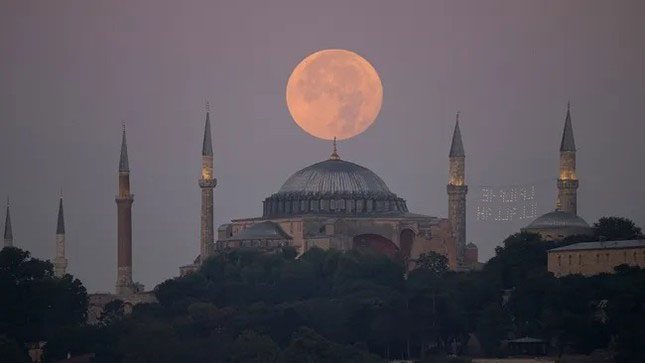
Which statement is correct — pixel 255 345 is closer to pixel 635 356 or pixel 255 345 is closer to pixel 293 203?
pixel 635 356

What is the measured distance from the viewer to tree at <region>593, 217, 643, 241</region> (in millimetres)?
109062

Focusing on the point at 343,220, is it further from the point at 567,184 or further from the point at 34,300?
the point at 34,300

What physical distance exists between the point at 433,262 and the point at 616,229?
8085mm

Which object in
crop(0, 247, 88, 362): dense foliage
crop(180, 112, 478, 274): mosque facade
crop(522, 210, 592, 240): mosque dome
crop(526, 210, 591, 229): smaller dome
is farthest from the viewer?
crop(180, 112, 478, 274): mosque facade

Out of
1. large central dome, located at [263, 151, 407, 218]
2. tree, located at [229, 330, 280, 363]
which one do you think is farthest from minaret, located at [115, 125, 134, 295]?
tree, located at [229, 330, 280, 363]

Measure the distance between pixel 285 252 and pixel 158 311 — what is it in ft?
35.0

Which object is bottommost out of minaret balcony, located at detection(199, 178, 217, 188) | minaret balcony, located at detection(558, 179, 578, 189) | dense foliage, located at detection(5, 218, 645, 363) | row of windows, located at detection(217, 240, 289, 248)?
dense foliage, located at detection(5, 218, 645, 363)

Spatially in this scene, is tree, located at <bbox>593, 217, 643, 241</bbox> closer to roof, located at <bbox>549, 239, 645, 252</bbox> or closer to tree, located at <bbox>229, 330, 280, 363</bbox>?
roof, located at <bbox>549, 239, 645, 252</bbox>

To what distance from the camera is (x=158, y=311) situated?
10762 cm

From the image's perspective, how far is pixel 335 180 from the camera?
12406 cm

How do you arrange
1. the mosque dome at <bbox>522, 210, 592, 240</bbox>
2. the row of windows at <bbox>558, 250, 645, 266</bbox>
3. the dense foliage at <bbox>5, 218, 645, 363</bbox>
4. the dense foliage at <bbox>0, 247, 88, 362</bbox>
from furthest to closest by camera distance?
the mosque dome at <bbox>522, 210, 592, 240</bbox>, the dense foliage at <bbox>0, 247, 88, 362</bbox>, the row of windows at <bbox>558, 250, 645, 266</bbox>, the dense foliage at <bbox>5, 218, 645, 363</bbox>

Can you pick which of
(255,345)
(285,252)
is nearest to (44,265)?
(285,252)

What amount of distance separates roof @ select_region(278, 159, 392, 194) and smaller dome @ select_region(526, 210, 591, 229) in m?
9.23

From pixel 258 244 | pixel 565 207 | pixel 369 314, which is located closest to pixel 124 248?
pixel 258 244
